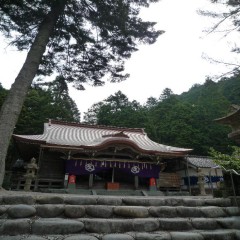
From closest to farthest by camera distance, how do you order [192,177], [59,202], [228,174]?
[59,202] < [228,174] < [192,177]

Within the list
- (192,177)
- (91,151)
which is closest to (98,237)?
(91,151)

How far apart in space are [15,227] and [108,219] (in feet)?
4.25

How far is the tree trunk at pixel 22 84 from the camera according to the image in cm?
595

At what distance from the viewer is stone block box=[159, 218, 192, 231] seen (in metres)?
3.35

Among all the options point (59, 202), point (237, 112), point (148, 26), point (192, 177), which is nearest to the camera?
point (59, 202)

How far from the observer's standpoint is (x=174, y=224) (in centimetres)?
341

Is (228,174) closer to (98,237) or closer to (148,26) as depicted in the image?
(98,237)

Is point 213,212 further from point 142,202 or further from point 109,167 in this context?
point 109,167

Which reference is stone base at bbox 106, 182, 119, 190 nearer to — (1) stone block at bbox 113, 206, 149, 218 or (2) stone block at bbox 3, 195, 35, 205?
(1) stone block at bbox 113, 206, 149, 218

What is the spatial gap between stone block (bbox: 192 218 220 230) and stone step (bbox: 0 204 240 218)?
0.26 metres

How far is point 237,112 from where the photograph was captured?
6.26 m

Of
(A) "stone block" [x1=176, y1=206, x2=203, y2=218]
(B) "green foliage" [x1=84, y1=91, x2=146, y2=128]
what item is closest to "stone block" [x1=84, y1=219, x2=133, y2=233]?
(A) "stone block" [x1=176, y1=206, x2=203, y2=218]

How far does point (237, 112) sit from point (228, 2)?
331cm

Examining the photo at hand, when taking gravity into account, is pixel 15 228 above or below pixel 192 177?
below
